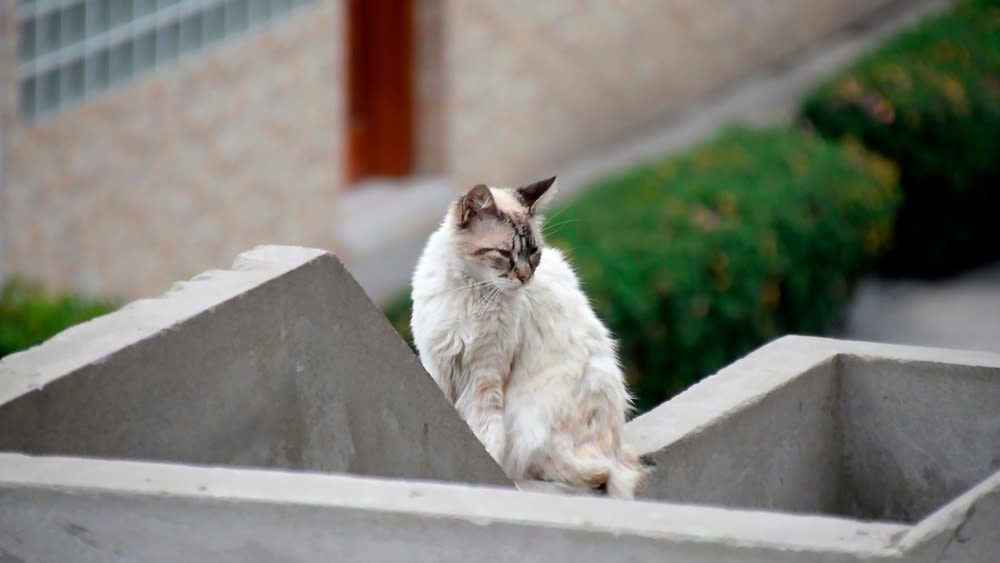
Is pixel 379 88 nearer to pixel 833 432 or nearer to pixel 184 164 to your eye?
pixel 184 164

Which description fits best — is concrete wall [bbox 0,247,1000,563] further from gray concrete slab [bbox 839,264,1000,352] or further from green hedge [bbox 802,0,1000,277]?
green hedge [bbox 802,0,1000,277]

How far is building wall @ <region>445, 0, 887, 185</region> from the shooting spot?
12633 mm

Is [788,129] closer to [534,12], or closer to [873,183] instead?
[873,183]

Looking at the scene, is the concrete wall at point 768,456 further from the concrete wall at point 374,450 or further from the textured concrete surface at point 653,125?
the textured concrete surface at point 653,125

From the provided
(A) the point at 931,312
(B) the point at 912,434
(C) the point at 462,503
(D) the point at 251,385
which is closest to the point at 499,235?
(D) the point at 251,385

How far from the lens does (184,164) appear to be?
1047 centimetres

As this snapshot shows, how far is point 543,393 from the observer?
464 centimetres

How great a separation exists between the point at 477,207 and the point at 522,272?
0.28 meters

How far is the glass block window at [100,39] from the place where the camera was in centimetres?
939

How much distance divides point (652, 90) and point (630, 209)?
4.67m

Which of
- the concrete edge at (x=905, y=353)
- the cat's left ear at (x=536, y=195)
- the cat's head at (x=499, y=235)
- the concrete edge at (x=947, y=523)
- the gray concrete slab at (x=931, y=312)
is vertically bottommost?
the gray concrete slab at (x=931, y=312)

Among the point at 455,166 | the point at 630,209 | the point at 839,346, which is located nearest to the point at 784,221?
the point at 630,209

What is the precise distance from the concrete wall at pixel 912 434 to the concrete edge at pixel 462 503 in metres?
1.51

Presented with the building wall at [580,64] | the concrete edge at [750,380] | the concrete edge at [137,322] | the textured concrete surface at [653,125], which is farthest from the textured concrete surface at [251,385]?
the building wall at [580,64]
